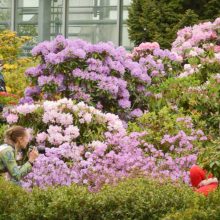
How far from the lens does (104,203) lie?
685 centimetres

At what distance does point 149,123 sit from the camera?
437 inches

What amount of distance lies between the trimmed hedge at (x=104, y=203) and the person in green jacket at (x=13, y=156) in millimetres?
1684

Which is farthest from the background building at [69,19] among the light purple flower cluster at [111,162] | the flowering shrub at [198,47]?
the light purple flower cluster at [111,162]

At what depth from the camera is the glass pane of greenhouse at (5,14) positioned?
91.1ft

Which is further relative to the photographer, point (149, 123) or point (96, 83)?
point (96, 83)

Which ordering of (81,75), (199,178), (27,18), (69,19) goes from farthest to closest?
(27,18) < (69,19) < (81,75) < (199,178)

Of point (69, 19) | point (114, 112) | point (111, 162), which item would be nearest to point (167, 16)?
point (69, 19)

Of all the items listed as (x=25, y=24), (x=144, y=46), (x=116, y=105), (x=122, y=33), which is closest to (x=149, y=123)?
(x=116, y=105)

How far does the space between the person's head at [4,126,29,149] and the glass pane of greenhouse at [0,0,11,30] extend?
18965mm

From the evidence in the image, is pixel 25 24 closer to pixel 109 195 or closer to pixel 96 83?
pixel 96 83

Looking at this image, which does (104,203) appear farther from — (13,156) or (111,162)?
(111,162)

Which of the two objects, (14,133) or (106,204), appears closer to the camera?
(106,204)

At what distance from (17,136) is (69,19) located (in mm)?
17565

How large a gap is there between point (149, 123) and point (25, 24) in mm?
16793
